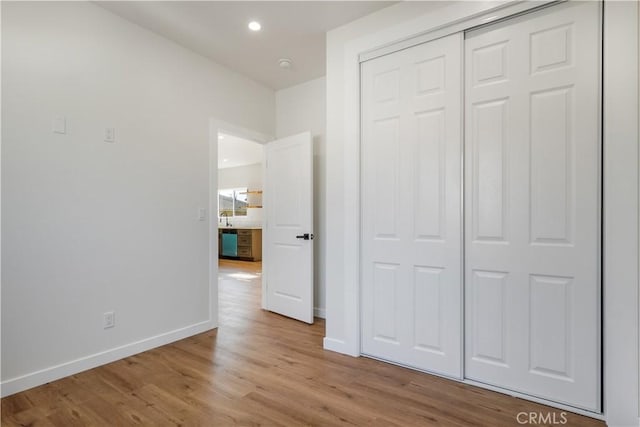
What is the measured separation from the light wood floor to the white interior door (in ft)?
2.83

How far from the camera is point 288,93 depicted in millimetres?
4133

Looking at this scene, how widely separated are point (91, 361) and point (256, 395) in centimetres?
135

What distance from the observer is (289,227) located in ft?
12.3

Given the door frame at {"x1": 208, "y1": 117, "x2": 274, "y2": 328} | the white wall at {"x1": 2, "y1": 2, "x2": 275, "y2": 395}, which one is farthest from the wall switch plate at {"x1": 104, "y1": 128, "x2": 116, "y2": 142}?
the door frame at {"x1": 208, "y1": 117, "x2": 274, "y2": 328}

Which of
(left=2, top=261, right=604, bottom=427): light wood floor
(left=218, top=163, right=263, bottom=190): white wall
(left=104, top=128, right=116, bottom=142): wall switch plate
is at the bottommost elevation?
(left=2, top=261, right=604, bottom=427): light wood floor

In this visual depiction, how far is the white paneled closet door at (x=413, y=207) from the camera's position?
2303mm

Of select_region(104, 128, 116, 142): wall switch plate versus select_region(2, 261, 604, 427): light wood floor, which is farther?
select_region(104, 128, 116, 142): wall switch plate

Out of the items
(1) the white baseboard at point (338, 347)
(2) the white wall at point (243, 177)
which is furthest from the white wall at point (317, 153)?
(2) the white wall at point (243, 177)

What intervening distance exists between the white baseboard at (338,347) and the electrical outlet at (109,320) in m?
1.69

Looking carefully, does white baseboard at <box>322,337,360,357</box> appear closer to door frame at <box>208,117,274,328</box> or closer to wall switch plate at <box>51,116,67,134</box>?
door frame at <box>208,117,274,328</box>

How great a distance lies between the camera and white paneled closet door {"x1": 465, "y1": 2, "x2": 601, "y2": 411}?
1.88m

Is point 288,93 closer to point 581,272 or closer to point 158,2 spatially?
point 158,2

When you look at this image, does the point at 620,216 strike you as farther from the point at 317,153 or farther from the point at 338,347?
the point at 317,153

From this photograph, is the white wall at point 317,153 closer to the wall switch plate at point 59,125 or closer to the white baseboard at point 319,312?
the white baseboard at point 319,312
